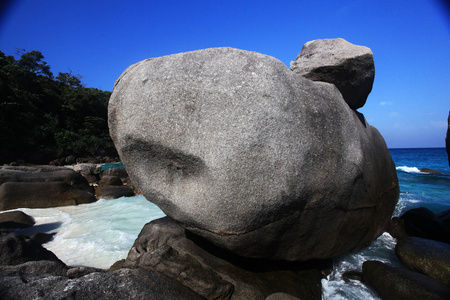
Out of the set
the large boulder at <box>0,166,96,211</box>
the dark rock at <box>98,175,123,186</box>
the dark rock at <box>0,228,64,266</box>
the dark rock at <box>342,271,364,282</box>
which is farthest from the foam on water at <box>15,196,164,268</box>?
the dark rock at <box>342,271,364,282</box>

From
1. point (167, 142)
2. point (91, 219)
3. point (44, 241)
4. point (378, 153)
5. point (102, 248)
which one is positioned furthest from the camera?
point (91, 219)

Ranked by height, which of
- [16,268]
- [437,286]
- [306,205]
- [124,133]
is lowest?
[437,286]

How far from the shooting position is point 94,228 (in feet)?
18.2

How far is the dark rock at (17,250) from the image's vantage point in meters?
2.90

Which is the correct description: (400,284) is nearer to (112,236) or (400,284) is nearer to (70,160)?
(112,236)

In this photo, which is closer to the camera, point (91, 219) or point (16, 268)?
point (16, 268)

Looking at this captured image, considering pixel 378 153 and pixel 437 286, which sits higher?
pixel 378 153

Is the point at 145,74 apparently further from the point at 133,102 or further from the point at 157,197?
the point at 157,197

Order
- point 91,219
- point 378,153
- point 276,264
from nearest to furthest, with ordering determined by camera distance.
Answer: point 276,264
point 378,153
point 91,219

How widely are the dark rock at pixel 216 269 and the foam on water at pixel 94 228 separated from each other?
154 centimetres

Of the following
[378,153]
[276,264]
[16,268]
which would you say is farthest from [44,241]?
[378,153]

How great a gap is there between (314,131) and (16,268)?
3.07 meters

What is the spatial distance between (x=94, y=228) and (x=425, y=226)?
21.0 feet

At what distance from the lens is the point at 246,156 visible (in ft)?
6.75
